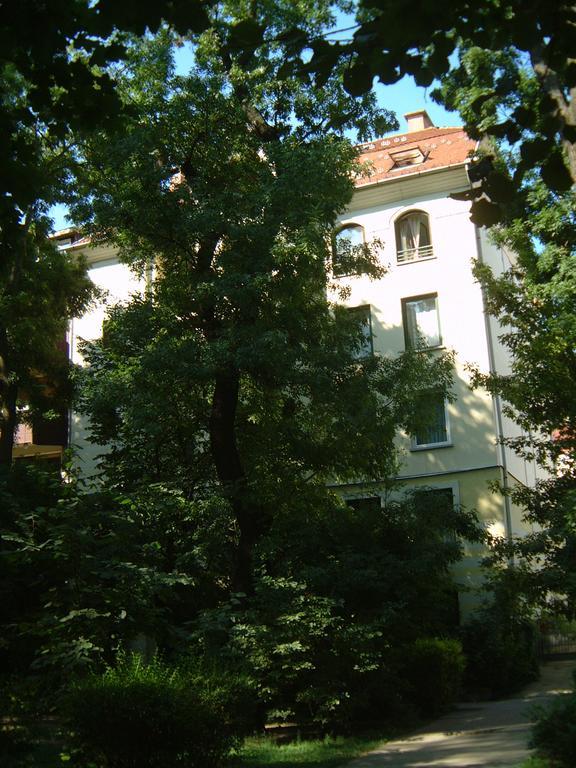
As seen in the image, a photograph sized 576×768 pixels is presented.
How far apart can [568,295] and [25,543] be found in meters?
9.55

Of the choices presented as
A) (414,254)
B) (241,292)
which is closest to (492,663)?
(241,292)

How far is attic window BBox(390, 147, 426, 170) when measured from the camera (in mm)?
28719

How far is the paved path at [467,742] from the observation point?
10.7 meters

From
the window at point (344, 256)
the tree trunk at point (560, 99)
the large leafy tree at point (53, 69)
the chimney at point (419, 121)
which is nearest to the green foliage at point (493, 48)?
the tree trunk at point (560, 99)

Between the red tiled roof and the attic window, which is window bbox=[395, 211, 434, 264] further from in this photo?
the attic window

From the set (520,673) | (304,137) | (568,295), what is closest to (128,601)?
(568,295)

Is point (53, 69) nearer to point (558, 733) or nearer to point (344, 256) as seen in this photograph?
point (558, 733)

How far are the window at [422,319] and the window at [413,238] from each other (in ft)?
4.14

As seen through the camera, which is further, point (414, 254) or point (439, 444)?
point (414, 254)

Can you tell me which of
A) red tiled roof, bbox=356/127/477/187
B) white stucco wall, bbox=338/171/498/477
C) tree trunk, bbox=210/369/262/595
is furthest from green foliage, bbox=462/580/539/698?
red tiled roof, bbox=356/127/477/187

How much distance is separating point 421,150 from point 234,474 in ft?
55.2

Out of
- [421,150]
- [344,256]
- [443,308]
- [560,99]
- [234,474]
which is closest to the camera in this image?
[560,99]

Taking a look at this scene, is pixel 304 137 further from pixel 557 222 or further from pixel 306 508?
pixel 306 508

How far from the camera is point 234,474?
15992mm
